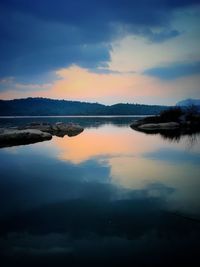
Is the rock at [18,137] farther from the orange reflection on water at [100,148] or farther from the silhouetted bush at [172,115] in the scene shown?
the silhouetted bush at [172,115]

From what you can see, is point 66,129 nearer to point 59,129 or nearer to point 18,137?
point 59,129

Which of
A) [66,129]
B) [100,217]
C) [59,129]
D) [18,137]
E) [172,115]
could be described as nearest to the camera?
[100,217]

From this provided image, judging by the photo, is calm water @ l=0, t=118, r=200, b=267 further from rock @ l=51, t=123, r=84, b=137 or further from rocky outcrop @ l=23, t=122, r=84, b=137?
rock @ l=51, t=123, r=84, b=137

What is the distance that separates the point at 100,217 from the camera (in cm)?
572

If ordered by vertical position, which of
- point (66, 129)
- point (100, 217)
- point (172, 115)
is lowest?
point (66, 129)

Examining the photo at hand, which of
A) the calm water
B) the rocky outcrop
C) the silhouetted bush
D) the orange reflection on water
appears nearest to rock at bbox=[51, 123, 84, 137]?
the rocky outcrop

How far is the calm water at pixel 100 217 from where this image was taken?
4316 millimetres

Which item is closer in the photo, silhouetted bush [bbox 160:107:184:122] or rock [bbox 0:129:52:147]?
rock [bbox 0:129:52:147]

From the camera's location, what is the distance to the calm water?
4.32 metres

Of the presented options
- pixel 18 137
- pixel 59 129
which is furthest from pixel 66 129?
pixel 18 137

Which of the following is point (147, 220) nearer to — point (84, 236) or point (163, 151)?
point (84, 236)

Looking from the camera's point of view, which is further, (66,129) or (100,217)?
(66,129)

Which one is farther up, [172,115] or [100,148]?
[172,115]

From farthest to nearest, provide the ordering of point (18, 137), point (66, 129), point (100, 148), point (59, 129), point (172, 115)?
1. point (172, 115)
2. point (66, 129)
3. point (59, 129)
4. point (18, 137)
5. point (100, 148)
